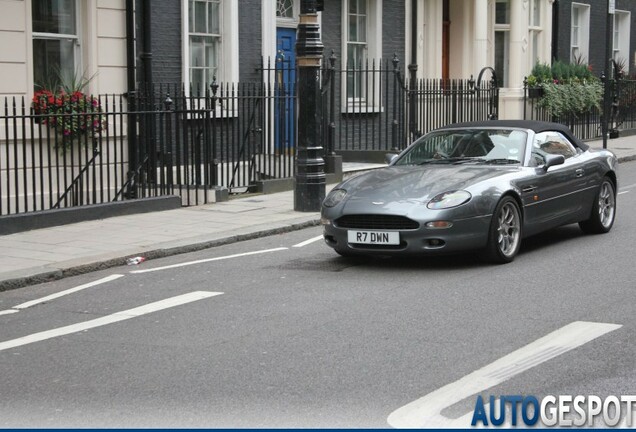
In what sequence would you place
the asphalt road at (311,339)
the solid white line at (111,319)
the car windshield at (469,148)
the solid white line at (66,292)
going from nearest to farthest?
the asphalt road at (311,339)
the solid white line at (111,319)
the solid white line at (66,292)
the car windshield at (469,148)

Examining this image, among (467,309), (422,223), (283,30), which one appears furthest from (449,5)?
(467,309)

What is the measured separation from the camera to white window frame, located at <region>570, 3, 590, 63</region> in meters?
32.4

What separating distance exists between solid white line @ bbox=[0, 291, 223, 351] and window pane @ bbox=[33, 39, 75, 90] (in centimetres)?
734

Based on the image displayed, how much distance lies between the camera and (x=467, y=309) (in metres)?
8.47

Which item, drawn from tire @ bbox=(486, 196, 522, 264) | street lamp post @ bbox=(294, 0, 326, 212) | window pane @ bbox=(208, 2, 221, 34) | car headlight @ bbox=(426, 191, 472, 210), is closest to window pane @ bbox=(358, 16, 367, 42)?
window pane @ bbox=(208, 2, 221, 34)

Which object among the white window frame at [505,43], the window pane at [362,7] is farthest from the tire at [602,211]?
the white window frame at [505,43]

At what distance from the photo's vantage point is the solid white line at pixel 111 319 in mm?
7793

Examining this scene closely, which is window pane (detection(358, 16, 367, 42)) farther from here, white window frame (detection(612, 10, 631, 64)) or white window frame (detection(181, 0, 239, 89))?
white window frame (detection(612, 10, 631, 64))

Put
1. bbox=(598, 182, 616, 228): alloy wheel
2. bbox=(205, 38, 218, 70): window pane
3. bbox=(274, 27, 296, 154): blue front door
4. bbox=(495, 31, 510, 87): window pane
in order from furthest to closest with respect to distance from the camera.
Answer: bbox=(495, 31, 510, 87): window pane → bbox=(205, 38, 218, 70): window pane → bbox=(274, 27, 296, 154): blue front door → bbox=(598, 182, 616, 228): alloy wheel

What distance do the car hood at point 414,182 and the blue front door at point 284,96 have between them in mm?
5853

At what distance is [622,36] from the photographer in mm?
35562

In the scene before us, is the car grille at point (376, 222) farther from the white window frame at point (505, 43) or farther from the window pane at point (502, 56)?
the window pane at point (502, 56)

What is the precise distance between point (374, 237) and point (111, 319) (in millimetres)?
2826

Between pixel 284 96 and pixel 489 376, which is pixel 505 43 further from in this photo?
pixel 489 376
